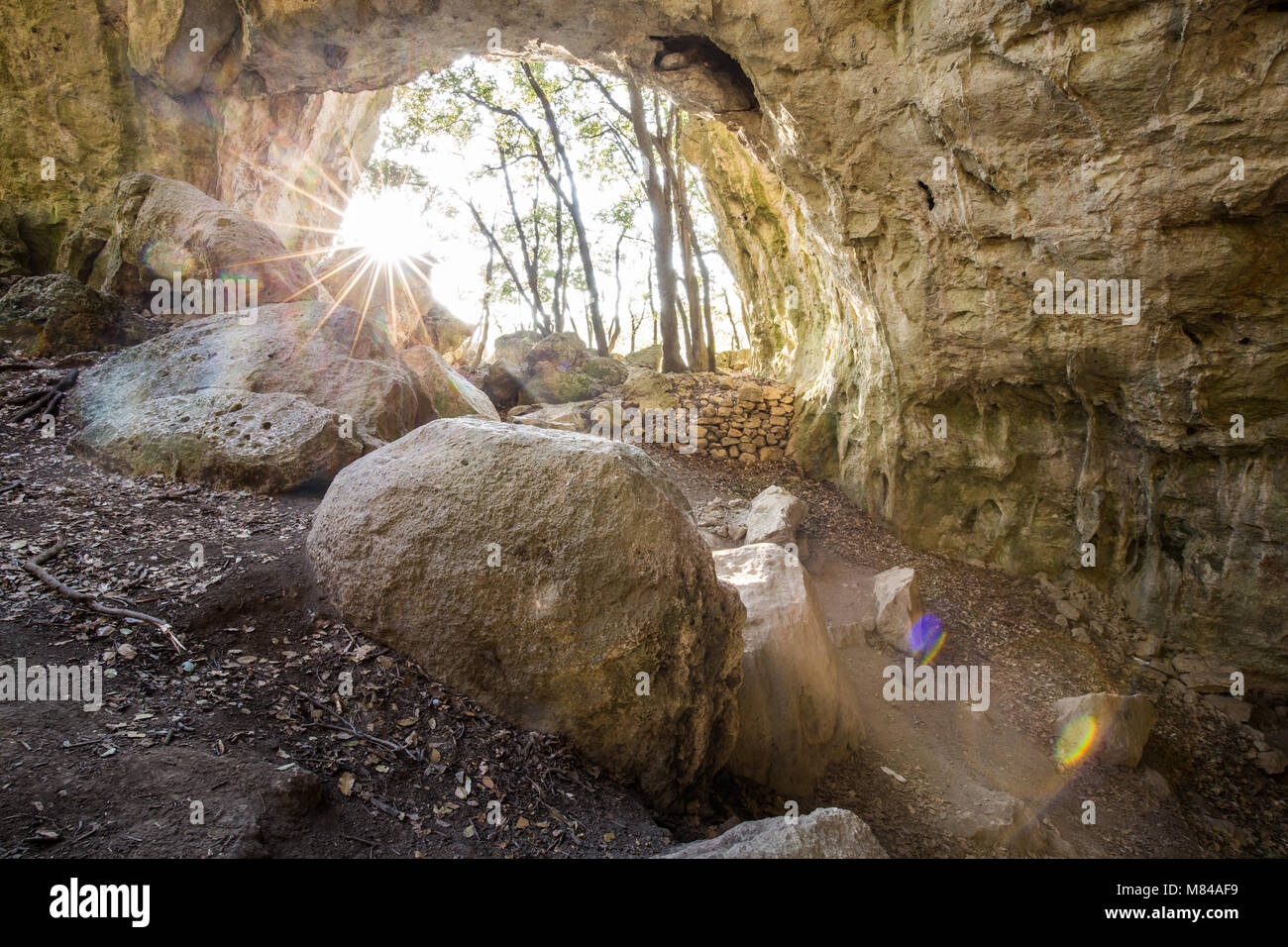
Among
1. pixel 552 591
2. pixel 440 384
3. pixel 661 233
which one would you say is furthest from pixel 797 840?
pixel 661 233

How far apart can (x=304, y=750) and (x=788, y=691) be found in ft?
9.71

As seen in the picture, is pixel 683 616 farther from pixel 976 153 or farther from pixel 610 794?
pixel 976 153

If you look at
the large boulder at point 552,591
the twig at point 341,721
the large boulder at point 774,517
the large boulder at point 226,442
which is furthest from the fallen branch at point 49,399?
the large boulder at point 774,517

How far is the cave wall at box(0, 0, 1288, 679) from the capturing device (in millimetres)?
4570

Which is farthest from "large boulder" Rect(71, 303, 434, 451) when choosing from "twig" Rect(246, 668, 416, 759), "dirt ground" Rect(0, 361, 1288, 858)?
"twig" Rect(246, 668, 416, 759)

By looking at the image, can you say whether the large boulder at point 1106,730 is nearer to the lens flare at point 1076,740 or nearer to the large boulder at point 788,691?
the lens flare at point 1076,740

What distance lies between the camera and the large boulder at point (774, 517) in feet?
24.2

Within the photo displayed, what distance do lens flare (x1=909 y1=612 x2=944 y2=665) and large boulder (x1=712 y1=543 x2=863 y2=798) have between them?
1.66m

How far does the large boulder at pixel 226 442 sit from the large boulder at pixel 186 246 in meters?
2.81

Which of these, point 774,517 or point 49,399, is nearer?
point 49,399

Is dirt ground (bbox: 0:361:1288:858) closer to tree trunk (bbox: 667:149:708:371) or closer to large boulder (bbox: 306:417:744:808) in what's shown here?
large boulder (bbox: 306:417:744:808)

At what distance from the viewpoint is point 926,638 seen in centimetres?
650

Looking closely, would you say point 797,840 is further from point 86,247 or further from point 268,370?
point 86,247
